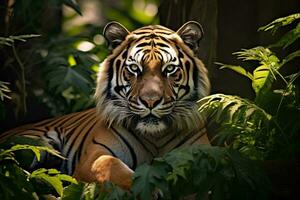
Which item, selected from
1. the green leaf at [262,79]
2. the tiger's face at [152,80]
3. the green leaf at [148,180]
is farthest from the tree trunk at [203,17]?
the green leaf at [148,180]

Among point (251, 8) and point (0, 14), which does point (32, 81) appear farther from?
point (251, 8)

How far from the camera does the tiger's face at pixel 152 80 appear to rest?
502cm

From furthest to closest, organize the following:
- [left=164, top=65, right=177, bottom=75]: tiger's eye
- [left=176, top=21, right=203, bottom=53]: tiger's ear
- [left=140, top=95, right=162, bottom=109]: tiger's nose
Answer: [left=176, top=21, right=203, bottom=53]: tiger's ear, [left=164, top=65, right=177, bottom=75]: tiger's eye, [left=140, top=95, right=162, bottom=109]: tiger's nose

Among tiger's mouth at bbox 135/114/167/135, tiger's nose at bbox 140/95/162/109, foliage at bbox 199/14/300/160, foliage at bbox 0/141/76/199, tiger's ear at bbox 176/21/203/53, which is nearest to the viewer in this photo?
foliage at bbox 0/141/76/199

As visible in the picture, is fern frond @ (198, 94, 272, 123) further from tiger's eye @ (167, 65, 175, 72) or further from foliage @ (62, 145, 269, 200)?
tiger's eye @ (167, 65, 175, 72)

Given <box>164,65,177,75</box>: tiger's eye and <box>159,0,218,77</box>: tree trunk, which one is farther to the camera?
<box>159,0,218,77</box>: tree trunk

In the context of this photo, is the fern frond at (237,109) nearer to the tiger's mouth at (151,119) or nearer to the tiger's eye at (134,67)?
the tiger's mouth at (151,119)

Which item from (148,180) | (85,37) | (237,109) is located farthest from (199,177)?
(85,37)

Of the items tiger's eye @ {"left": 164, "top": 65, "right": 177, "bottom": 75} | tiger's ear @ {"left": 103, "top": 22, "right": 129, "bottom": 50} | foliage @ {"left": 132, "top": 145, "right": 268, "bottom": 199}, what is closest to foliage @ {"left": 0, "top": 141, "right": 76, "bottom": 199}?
foliage @ {"left": 132, "top": 145, "right": 268, "bottom": 199}

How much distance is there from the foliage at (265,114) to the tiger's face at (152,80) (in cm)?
41

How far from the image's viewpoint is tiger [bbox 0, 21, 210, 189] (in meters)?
5.04

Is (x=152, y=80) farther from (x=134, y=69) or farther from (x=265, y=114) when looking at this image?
(x=265, y=114)

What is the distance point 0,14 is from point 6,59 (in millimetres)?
347

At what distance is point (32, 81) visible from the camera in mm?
7234
